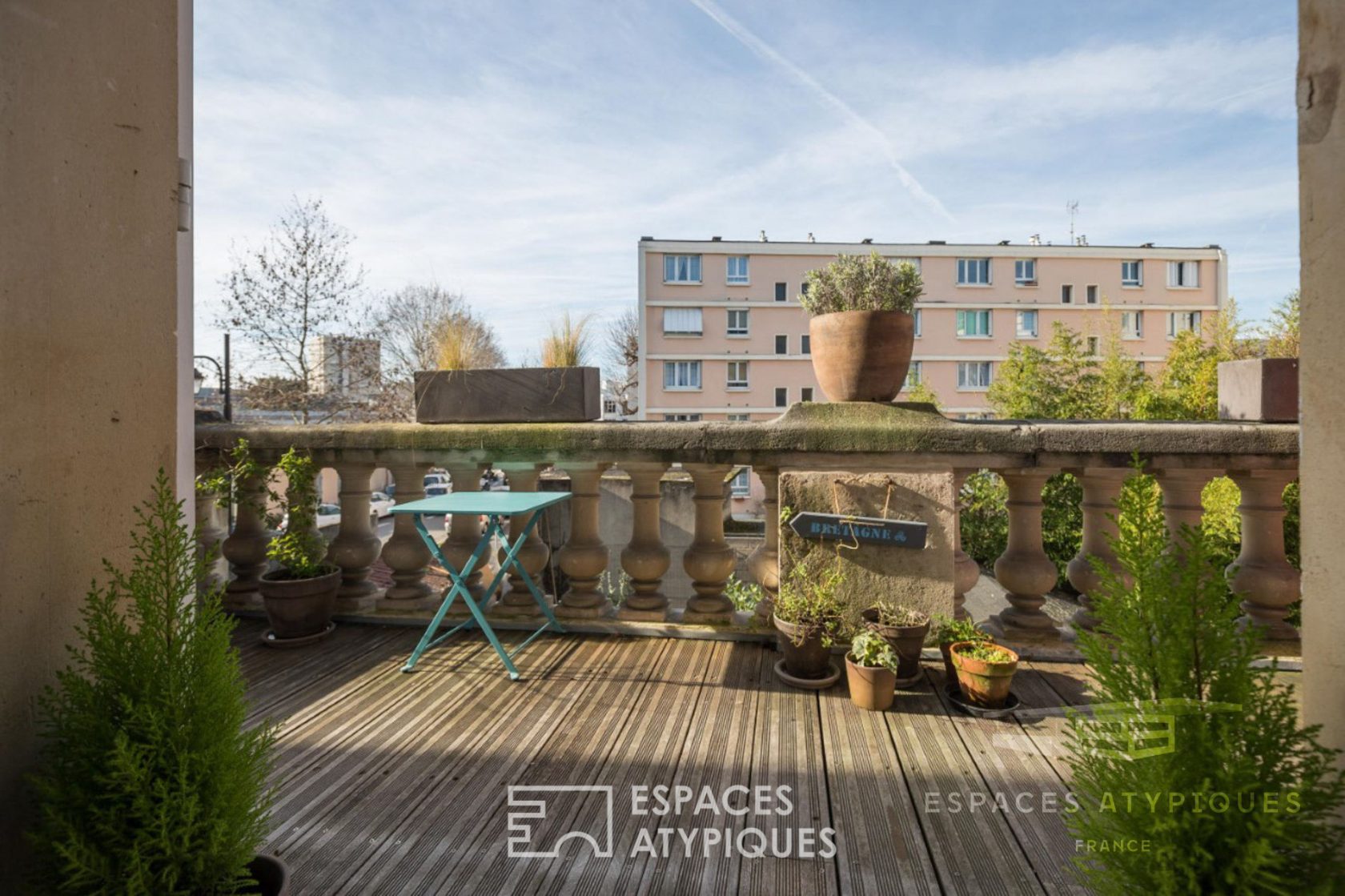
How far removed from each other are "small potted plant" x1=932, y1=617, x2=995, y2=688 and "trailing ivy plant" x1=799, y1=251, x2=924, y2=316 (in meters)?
1.38

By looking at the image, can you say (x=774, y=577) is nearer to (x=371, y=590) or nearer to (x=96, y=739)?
(x=371, y=590)

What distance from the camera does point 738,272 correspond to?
36188 mm

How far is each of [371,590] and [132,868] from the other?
2.80 metres

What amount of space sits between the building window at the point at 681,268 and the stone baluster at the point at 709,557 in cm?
3381

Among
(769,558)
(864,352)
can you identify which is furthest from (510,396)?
(864,352)

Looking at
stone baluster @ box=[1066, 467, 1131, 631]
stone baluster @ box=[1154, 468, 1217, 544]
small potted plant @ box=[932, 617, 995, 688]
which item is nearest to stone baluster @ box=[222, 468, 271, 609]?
small potted plant @ box=[932, 617, 995, 688]

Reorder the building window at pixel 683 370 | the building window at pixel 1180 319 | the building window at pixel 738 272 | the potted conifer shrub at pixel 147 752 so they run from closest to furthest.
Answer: the potted conifer shrub at pixel 147 752 → the building window at pixel 738 272 → the building window at pixel 1180 319 → the building window at pixel 683 370

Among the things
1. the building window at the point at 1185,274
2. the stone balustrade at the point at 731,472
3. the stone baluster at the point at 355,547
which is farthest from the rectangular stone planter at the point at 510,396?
the building window at the point at 1185,274

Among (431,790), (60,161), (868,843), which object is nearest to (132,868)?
(431,790)

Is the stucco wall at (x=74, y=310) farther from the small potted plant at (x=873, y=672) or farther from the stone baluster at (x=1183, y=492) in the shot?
the stone baluster at (x=1183, y=492)

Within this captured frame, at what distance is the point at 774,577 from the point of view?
330cm

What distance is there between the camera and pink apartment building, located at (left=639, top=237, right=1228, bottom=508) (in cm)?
3584

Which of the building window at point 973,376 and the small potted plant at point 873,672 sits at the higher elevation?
the building window at point 973,376

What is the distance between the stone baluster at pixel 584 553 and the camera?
11.6ft
